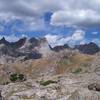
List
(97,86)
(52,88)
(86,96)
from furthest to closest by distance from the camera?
(52,88) < (97,86) < (86,96)

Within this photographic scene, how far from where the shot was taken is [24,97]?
7906 centimetres

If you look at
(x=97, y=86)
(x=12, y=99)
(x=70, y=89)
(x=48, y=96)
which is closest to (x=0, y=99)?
(x=12, y=99)

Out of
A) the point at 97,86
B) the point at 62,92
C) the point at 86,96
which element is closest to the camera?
the point at 86,96

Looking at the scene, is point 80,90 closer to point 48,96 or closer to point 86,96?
point 86,96

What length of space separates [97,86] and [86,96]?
31.5ft

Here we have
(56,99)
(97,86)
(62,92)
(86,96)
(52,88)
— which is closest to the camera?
(86,96)

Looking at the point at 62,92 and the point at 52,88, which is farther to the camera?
the point at 52,88

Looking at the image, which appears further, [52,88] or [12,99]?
[52,88]

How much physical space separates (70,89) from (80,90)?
21.0 metres

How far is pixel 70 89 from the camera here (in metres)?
79.1

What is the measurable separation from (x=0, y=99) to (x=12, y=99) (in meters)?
5.68

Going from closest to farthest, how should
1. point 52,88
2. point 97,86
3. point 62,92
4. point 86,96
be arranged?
point 86,96
point 97,86
point 62,92
point 52,88

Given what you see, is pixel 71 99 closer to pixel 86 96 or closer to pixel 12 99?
pixel 86 96

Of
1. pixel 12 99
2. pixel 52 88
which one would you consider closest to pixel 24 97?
pixel 12 99
